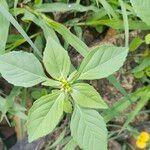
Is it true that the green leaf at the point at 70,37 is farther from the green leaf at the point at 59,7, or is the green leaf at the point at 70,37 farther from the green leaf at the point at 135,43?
the green leaf at the point at 135,43

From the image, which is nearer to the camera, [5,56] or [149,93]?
[5,56]

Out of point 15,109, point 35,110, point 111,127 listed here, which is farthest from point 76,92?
point 111,127

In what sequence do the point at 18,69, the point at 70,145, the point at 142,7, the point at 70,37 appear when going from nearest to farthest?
the point at 18,69
the point at 142,7
the point at 70,37
the point at 70,145

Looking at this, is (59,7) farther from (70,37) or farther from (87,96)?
(87,96)

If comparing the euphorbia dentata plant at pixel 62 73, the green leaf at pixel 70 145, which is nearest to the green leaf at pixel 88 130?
the euphorbia dentata plant at pixel 62 73

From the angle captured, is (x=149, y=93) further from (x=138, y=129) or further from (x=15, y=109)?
(x=15, y=109)

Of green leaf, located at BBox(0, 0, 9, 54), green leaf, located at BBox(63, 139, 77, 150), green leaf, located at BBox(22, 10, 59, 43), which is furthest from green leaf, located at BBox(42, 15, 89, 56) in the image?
green leaf, located at BBox(63, 139, 77, 150)

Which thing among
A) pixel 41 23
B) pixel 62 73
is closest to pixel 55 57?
pixel 62 73
